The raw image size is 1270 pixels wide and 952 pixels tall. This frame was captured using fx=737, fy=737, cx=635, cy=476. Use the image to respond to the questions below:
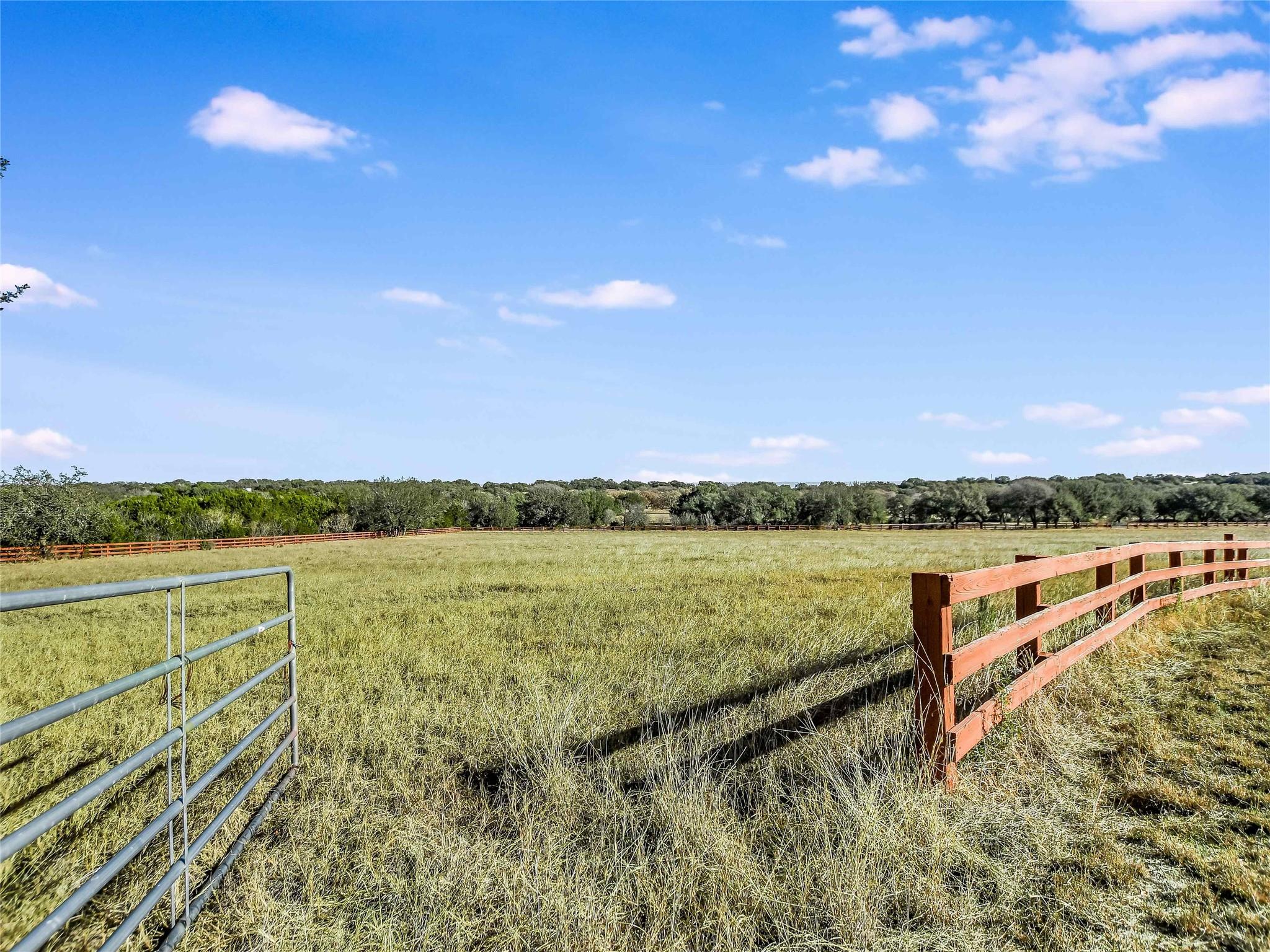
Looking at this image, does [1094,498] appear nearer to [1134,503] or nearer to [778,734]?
[1134,503]

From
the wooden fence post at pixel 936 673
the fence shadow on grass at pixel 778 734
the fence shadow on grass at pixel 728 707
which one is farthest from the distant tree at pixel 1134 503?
the wooden fence post at pixel 936 673

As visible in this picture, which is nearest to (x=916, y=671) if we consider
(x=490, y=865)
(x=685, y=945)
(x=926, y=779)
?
(x=926, y=779)

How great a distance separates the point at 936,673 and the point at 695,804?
1.50m

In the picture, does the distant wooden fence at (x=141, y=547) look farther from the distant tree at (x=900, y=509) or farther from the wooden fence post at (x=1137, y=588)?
the distant tree at (x=900, y=509)

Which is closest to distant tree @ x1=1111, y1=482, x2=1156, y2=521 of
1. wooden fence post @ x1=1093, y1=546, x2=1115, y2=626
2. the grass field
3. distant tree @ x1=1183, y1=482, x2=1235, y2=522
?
distant tree @ x1=1183, y1=482, x2=1235, y2=522

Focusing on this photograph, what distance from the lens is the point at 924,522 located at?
10450 centimetres

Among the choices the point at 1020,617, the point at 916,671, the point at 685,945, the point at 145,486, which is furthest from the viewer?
the point at 145,486

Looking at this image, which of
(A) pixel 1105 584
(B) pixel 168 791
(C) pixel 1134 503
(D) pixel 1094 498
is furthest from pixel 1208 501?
(B) pixel 168 791

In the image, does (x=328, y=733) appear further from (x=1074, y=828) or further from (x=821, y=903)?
(x=1074, y=828)

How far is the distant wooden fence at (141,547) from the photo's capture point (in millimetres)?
39359

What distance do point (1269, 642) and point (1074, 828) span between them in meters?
6.24

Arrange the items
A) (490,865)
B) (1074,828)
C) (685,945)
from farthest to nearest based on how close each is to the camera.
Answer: (1074,828) → (490,865) → (685,945)

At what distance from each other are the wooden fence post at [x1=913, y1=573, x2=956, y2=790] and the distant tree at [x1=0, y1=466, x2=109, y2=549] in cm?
4689

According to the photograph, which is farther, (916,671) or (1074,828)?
(916,671)
